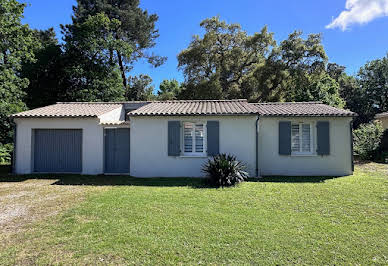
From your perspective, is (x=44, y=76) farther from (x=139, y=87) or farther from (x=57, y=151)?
(x=57, y=151)

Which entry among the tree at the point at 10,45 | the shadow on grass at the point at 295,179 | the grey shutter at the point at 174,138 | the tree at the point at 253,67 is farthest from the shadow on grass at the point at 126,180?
the tree at the point at 253,67

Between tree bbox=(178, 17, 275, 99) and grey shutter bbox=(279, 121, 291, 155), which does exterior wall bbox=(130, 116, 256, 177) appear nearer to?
grey shutter bbox=(279, 121, 291, 155)

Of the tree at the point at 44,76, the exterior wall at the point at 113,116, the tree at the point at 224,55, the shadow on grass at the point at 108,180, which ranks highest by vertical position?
the tree at the point at 224,55

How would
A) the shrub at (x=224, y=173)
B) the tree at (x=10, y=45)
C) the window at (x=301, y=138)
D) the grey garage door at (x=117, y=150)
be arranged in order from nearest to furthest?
the shrub at (x=224, y=173), the window at (x=301, y=138), the grey garage door at (x=117, y=150), the tree at (x=10, y=45)

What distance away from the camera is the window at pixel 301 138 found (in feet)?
38.2

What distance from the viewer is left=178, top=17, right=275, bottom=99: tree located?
27344 millimetres

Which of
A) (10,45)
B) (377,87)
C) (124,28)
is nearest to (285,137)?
(10,45)

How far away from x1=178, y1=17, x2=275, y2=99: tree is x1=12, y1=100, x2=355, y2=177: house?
16074mm

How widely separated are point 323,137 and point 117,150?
1076 centimetres

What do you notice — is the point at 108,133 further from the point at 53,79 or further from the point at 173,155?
the point at 53,79

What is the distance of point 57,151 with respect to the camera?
480 inches

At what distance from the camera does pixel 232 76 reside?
2817 centimetres

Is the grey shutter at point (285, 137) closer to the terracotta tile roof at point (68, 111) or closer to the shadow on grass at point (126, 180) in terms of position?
the shadow on grass at point (126, 180)

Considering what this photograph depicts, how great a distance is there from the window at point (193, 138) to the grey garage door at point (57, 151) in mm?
5815
